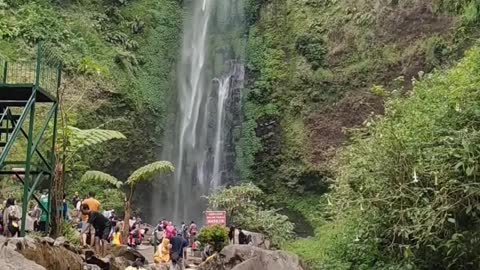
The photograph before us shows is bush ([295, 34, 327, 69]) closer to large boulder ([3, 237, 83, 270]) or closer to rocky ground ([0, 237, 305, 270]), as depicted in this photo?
rocky ground ([0, 237, 305, 270])

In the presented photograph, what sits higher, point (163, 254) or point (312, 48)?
point (312, 48)

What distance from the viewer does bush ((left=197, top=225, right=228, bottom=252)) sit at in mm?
16156

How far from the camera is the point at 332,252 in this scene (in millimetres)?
11117

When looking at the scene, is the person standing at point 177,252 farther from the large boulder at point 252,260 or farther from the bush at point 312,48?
the bush at point 312,48

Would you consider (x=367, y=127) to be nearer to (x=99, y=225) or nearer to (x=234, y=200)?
(x=99, y=225)

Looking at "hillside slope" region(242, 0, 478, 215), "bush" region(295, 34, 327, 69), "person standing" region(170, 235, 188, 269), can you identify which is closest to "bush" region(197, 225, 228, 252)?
"person standing" region(170, 235, 188, 269)

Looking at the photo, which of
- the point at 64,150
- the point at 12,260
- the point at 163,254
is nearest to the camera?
the point at 12,260

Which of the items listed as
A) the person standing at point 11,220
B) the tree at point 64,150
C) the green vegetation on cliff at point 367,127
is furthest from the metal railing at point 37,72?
the green vegetation on cliff at point 367,127

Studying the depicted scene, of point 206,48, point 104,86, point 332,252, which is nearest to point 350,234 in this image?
point 332,252

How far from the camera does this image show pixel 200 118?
26812 millimetres

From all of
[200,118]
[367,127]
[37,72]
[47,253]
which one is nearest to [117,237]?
[37,72]

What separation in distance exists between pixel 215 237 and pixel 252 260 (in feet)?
19.6

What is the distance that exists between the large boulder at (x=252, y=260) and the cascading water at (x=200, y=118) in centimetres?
1299

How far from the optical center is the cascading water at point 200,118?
2503 centimetres
